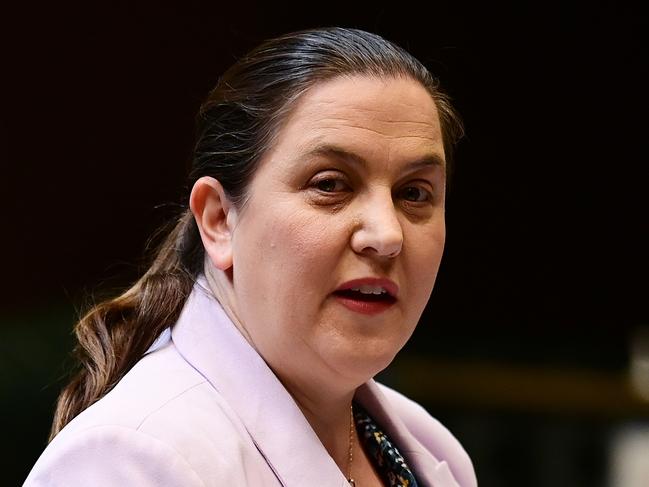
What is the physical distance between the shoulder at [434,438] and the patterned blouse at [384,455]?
108 millimetres

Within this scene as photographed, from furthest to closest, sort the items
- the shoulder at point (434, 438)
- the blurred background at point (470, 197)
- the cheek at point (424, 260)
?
the blurred background at point (470, 197)
the shoulder at point (434, 438)
the cheek at point (424, 260)

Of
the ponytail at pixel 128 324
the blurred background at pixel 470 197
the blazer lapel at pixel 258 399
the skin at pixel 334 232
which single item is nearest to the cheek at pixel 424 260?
the skin at pixel 334 232

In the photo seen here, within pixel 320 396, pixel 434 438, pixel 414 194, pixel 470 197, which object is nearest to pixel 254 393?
pixel 320 396

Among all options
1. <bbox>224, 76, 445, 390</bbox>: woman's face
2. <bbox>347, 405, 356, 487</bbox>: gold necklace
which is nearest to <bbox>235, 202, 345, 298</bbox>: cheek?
<bbox>224, 76, 445, 390</bbox>: woman's face

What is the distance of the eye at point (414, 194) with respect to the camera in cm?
154

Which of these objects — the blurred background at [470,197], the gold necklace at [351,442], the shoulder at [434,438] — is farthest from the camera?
the blurred background at [470,197]

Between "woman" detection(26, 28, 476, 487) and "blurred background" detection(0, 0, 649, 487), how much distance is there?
0.89 m

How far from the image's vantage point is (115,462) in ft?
4.29

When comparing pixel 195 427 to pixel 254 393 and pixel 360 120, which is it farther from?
pixel 360 120

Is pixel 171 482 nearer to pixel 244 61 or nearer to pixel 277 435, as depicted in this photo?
pixel 277 435

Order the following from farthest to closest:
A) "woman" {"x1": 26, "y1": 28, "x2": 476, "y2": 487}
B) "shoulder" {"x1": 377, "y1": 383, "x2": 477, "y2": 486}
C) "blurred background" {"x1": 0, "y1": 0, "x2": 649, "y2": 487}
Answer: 1. "blurred background" {"x1": 0, "y1": 0, "x2": 649, "y2": 487}
2. "shoulder" {"x1": 377, "y1": 383, "x2": 477, "y2": 486}
3. "woman" {"x1": 26, "y1": 28, "x2": 476, "y2": 487}

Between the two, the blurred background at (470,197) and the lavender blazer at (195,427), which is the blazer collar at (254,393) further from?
the blurred background at (470,197)

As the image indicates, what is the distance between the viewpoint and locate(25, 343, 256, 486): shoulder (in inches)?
51.4

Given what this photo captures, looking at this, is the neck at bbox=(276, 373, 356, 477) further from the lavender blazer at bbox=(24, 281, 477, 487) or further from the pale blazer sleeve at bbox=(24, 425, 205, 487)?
the pale blazer sleeve at bbox=(24, 425, 205, 487)
